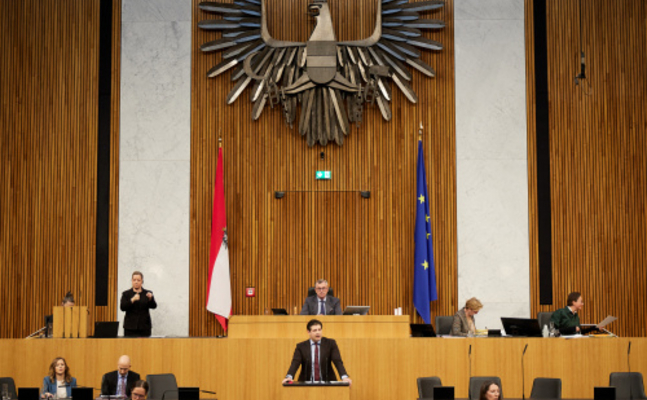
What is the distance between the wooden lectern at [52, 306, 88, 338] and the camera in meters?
9.40

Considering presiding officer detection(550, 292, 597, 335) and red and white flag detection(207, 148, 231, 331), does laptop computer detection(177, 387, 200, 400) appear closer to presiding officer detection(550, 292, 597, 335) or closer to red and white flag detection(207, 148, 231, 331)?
red and white flag detection(207, 148, 231, 331)

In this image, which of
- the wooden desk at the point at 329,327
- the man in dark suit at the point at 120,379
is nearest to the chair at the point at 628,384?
the wooden desk at the point at 329,327

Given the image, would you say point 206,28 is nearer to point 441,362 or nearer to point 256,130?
point 256,130

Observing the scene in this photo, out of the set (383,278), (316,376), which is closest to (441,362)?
(316,376)

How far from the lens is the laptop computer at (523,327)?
9211 mm

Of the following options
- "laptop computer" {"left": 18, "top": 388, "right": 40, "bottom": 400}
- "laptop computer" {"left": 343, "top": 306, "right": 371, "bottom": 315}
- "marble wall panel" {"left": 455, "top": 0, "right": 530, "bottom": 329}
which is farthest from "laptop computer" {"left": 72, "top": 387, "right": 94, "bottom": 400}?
"marble wall panel" {"left": 455, "top": 0, "right": 530, "bottom": 329}

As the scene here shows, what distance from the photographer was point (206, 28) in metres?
12.0

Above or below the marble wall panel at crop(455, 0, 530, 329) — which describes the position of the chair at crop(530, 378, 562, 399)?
below

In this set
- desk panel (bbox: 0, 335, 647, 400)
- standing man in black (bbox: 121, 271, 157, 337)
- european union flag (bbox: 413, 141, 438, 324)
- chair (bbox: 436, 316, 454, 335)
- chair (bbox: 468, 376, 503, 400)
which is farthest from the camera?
european union flag (bbox: 413, 141, 438, 324)

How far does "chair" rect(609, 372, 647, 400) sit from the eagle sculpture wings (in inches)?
192

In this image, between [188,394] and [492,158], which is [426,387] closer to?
[188,394]

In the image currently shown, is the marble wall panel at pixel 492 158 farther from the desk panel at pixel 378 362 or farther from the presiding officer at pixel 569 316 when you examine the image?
the desk panel at pixel 378 362

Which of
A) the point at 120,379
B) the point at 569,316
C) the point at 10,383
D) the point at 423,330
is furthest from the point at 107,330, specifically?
the point at 569,316

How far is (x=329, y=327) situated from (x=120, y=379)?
7.15 ft
